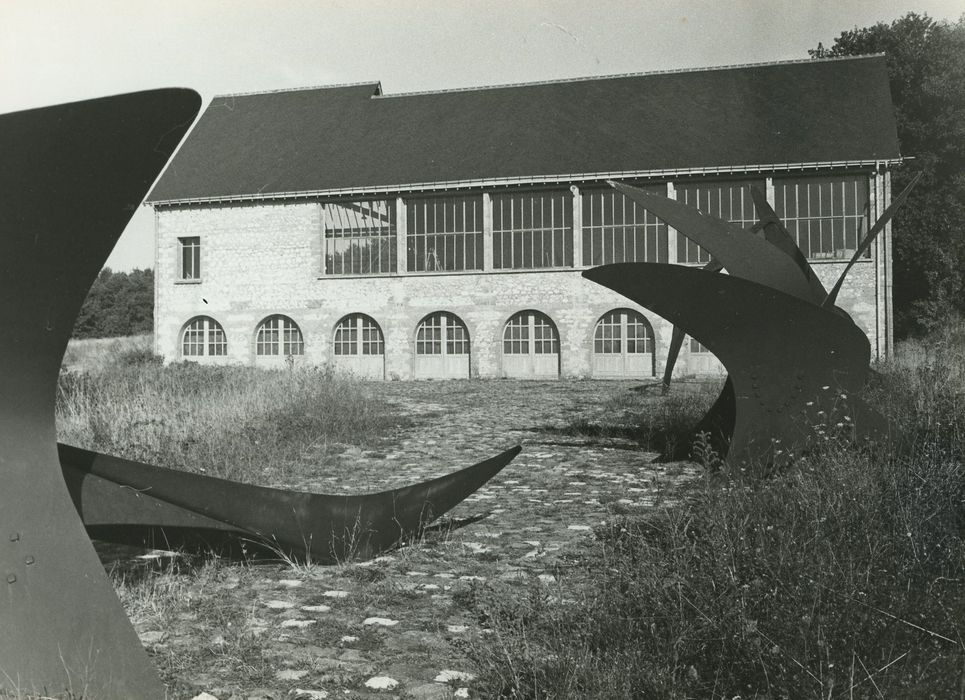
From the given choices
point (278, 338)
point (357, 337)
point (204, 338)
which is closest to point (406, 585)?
point (357, 337)

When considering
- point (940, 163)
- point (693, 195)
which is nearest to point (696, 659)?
point (693, 195)

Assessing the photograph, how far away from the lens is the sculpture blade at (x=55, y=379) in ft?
8.79

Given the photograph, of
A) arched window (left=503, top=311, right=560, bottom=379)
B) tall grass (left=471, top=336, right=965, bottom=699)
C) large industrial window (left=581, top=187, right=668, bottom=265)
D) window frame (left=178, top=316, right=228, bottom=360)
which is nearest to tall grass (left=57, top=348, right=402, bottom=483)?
tall grass (left=471, top=336, right=965, bottom=699)

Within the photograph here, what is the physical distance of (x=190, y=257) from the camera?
2750cm

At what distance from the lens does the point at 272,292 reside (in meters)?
26.3

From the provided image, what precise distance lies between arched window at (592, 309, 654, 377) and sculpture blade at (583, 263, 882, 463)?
17.4 meters

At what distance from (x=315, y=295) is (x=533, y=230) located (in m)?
6.70

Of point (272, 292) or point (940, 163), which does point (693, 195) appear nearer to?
point (272, 292)

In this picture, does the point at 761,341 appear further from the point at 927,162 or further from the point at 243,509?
the point at 927,162

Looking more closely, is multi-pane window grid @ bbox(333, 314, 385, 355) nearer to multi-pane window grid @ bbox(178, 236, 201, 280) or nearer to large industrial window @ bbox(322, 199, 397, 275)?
large industrial window @ bbox(322, 199, 397, 275)

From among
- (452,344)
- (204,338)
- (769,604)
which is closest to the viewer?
(769,604)

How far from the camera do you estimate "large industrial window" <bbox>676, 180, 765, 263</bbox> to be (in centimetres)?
2359

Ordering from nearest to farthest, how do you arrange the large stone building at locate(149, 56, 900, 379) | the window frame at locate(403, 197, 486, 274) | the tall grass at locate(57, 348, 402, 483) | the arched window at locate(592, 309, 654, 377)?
the tall grass at locate(57, 348, 402, 483) → the large stone building at locate(149, 56, 900, 379) → the arched window at locate(592, 309, 654, 377) → the window frame at locate(403, 197, 486, 274)

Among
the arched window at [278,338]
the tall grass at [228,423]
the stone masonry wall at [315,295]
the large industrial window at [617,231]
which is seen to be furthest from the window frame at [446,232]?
the tall grass at [228,423]
